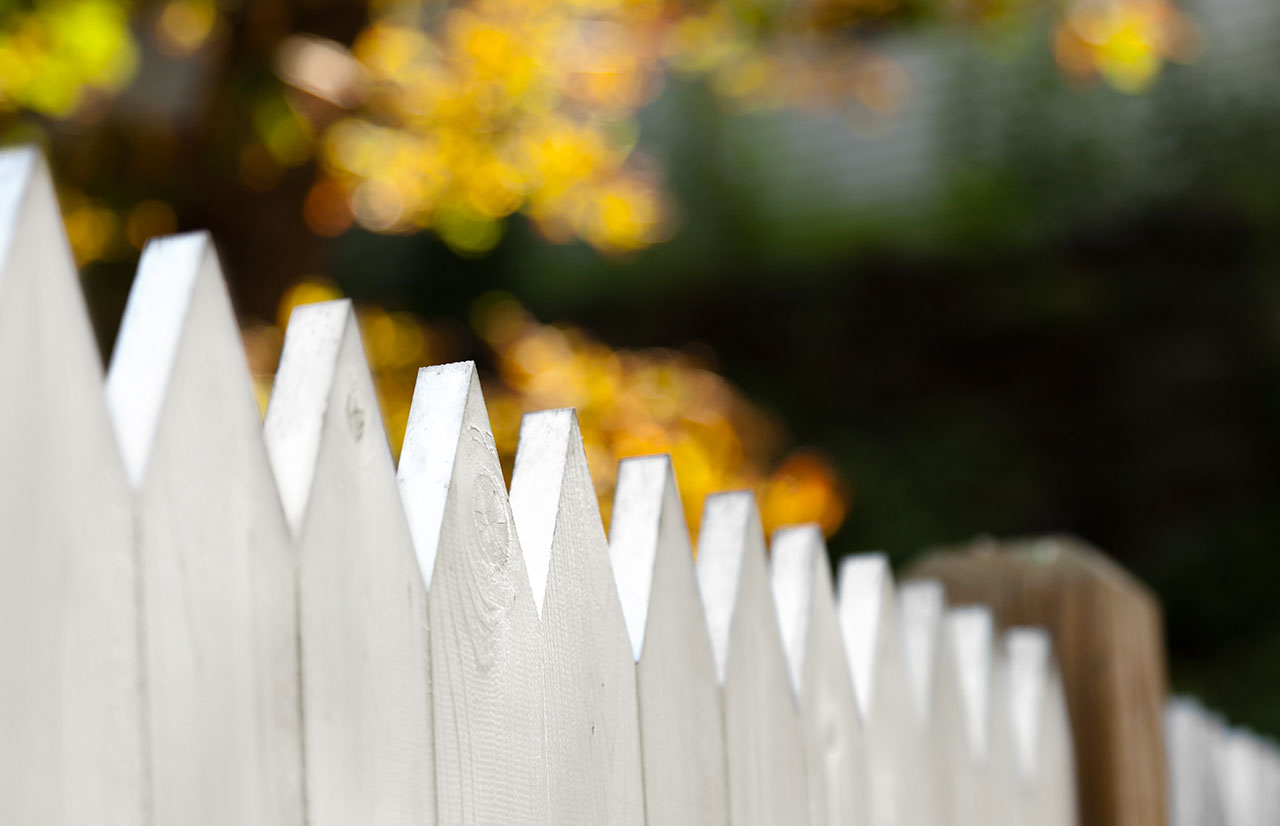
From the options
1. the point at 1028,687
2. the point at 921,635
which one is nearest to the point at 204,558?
the point at 921,635

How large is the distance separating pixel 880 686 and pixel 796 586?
0.48ft

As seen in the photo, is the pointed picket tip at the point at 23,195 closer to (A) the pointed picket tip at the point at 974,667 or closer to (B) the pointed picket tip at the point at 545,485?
(B) the pointed picket tip at the point at 545,485

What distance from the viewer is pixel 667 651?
31.7 inches

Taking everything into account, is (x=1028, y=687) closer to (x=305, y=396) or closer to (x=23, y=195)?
(x=305, y=396)

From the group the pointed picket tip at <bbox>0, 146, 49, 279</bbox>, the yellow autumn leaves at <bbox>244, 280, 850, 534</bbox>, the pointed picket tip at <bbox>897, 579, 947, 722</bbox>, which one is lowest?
the pointed picket tip at <bbox>897, 579, 947, 722</bbox>

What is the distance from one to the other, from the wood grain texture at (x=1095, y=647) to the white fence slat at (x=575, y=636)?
81cm

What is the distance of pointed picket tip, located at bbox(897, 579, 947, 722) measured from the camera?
112 centimetres

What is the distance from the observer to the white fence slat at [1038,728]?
133 centimetres

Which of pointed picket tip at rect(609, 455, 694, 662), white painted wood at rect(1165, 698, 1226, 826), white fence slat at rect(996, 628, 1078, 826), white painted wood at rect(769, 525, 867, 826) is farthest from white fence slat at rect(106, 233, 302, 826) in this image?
white painted wood at rect(1165, 698, 1226, 826)

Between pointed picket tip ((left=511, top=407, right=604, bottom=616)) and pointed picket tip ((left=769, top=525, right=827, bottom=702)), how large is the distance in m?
0.25

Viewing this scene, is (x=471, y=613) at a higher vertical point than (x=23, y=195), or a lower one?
lower

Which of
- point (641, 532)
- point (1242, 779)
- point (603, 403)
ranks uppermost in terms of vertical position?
point (603, 403)

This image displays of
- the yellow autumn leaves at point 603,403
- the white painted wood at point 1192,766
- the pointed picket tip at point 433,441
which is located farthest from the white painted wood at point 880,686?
the yellow autumn leaves at point 603,403

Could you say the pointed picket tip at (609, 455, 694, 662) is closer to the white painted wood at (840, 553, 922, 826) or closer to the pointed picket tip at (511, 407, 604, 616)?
the pointed picket tip at (511, 407, 604, 616)
